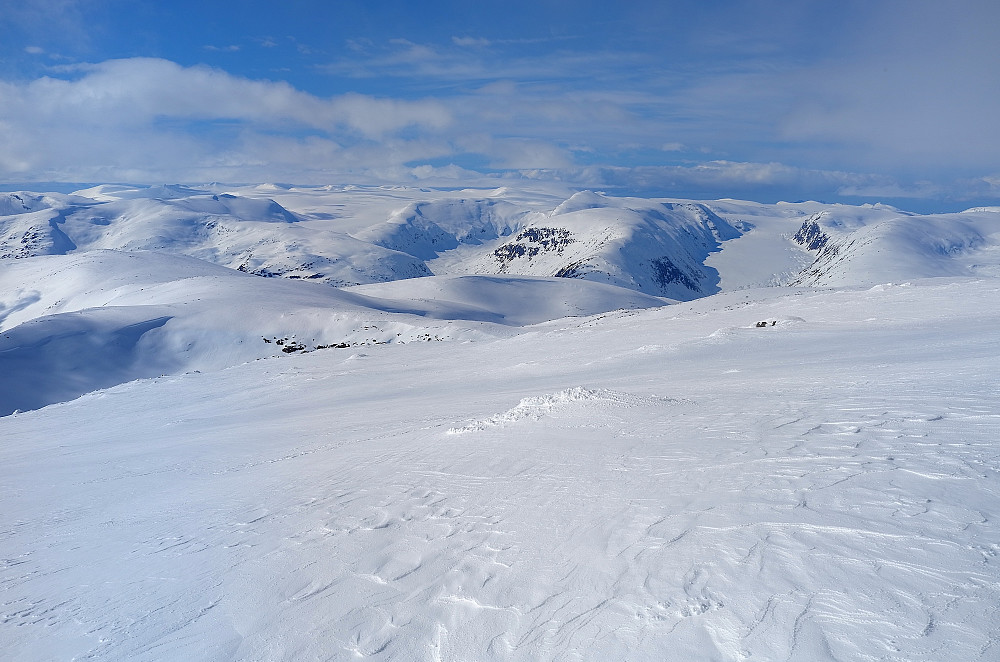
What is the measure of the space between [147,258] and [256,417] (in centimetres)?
9414

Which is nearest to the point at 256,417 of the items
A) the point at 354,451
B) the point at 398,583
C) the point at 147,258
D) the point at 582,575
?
A: the point at 354,451

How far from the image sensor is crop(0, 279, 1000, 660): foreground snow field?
450cm

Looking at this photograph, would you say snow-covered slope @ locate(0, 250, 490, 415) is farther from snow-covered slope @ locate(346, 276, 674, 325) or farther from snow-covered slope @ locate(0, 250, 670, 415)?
snow-covered slope @ locate(346, 276, 674, 325)

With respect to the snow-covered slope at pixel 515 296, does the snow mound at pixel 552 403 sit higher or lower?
higher

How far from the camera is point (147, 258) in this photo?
95.7 meters

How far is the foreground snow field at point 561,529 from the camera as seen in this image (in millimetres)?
4496

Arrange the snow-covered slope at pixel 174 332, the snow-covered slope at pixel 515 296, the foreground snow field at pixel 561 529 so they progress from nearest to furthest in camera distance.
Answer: the foreground snow field at pixel 561 529 < the snow-covered slope at pixel 174 332 < the snow-covered slope at pixel 515 296

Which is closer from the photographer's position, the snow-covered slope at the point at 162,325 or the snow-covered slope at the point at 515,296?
the snow-covered slope at the point at 162,325

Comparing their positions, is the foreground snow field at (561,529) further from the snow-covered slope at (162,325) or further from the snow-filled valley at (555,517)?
the snow-covered slope at (162,325)

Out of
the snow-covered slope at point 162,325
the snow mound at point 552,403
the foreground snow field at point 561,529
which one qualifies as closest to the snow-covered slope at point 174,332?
the snow-covered slope at point 162,325

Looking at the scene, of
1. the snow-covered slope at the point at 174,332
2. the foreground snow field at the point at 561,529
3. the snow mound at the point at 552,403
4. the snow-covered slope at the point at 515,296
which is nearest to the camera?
the foreground snow field at the point at 561,529

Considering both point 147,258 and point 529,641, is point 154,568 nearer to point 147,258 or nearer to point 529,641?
point 529,641

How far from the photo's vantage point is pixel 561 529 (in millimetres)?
6414

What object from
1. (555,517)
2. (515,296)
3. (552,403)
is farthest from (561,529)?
(515,296)
